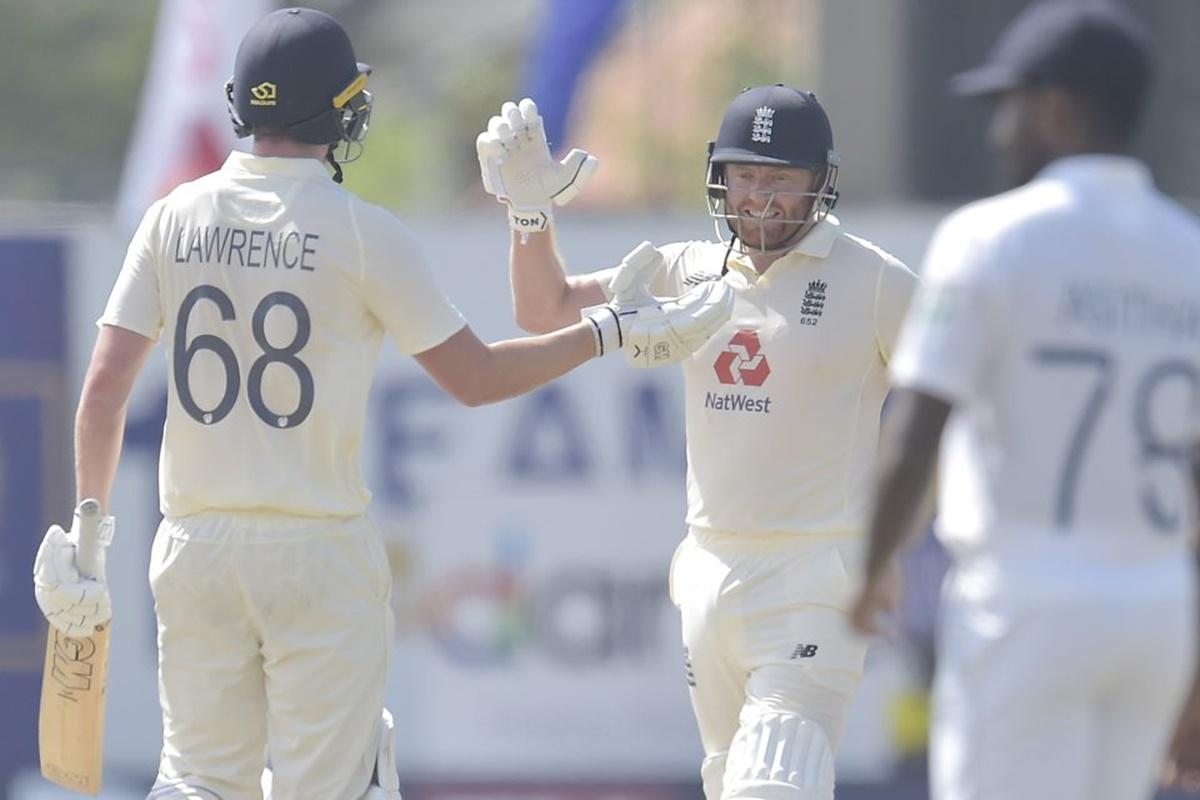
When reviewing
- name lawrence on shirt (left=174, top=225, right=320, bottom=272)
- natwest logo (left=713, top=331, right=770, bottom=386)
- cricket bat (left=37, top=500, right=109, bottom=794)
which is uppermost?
name lawrence on shirt (left=174, top=225, right=320, bottom=272)

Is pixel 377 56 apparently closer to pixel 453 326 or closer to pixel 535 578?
pixel 535 578

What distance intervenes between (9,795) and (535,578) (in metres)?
2.20

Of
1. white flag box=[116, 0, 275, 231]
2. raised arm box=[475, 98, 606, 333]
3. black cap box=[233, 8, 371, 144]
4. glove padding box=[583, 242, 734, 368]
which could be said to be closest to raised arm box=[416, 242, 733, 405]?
glove padding box=[583, 242, 734, 368]

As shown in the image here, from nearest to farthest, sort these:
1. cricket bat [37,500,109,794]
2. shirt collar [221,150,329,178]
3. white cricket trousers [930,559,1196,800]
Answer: white cricket trousers [930,559,1196,800] → shirt collar [221,150,329,178] → cricket bat [37,500,109,794]

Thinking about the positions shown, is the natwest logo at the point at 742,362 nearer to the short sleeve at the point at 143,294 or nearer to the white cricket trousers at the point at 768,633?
the white cricket trousers at the point at 768,633

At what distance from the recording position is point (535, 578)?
874 cm

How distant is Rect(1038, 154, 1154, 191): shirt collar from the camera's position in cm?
388

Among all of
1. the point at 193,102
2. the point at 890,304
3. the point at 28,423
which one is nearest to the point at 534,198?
the point at 890,304

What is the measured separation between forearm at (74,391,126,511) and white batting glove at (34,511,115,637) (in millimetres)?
70


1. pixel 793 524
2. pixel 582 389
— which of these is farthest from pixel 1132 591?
pixel 582 389

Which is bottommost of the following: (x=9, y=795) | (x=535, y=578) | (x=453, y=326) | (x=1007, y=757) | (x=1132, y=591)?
(x=9, y=795)

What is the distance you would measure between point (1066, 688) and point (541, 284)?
7.12 ft

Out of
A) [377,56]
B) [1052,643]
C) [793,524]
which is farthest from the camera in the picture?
[377,56]

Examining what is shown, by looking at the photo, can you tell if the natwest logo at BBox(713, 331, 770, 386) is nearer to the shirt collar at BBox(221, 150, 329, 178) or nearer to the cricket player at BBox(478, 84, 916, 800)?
the cricket player at BBox(478, 84, 916, 800)
